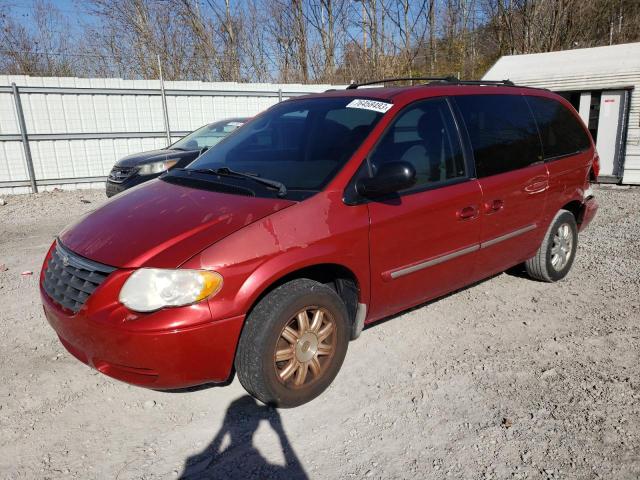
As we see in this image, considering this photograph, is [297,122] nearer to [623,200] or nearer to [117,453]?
[117,453]

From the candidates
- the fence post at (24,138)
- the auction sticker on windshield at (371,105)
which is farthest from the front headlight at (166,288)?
the fence post at (24,138)

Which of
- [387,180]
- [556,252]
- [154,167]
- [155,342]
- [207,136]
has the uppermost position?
[387,180]

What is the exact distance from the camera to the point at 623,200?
31.4 ft

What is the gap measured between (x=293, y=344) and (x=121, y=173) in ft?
21.7

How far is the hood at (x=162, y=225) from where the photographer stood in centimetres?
262

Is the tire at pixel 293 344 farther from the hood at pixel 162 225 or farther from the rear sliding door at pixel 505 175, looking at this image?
the rear sliding door at pixel 505 175

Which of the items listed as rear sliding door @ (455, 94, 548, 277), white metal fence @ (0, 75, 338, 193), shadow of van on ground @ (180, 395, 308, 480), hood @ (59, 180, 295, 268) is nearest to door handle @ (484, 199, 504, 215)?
rear sliding door @ (455, 94, 548, 277)

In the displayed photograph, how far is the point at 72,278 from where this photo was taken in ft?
9.21

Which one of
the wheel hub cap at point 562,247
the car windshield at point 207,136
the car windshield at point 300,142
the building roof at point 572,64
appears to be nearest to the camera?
the car windshield at point 300,142

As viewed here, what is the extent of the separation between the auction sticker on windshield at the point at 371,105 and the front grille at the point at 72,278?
77.8 inches

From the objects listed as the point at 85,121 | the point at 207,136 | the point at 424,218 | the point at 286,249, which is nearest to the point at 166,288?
the point at 286,249

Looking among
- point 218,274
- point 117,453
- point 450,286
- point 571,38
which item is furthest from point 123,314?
point 571,38

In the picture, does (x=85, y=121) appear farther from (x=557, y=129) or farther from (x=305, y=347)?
(x=305, y=347)

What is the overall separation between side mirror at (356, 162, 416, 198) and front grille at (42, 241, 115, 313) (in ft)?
4.92
